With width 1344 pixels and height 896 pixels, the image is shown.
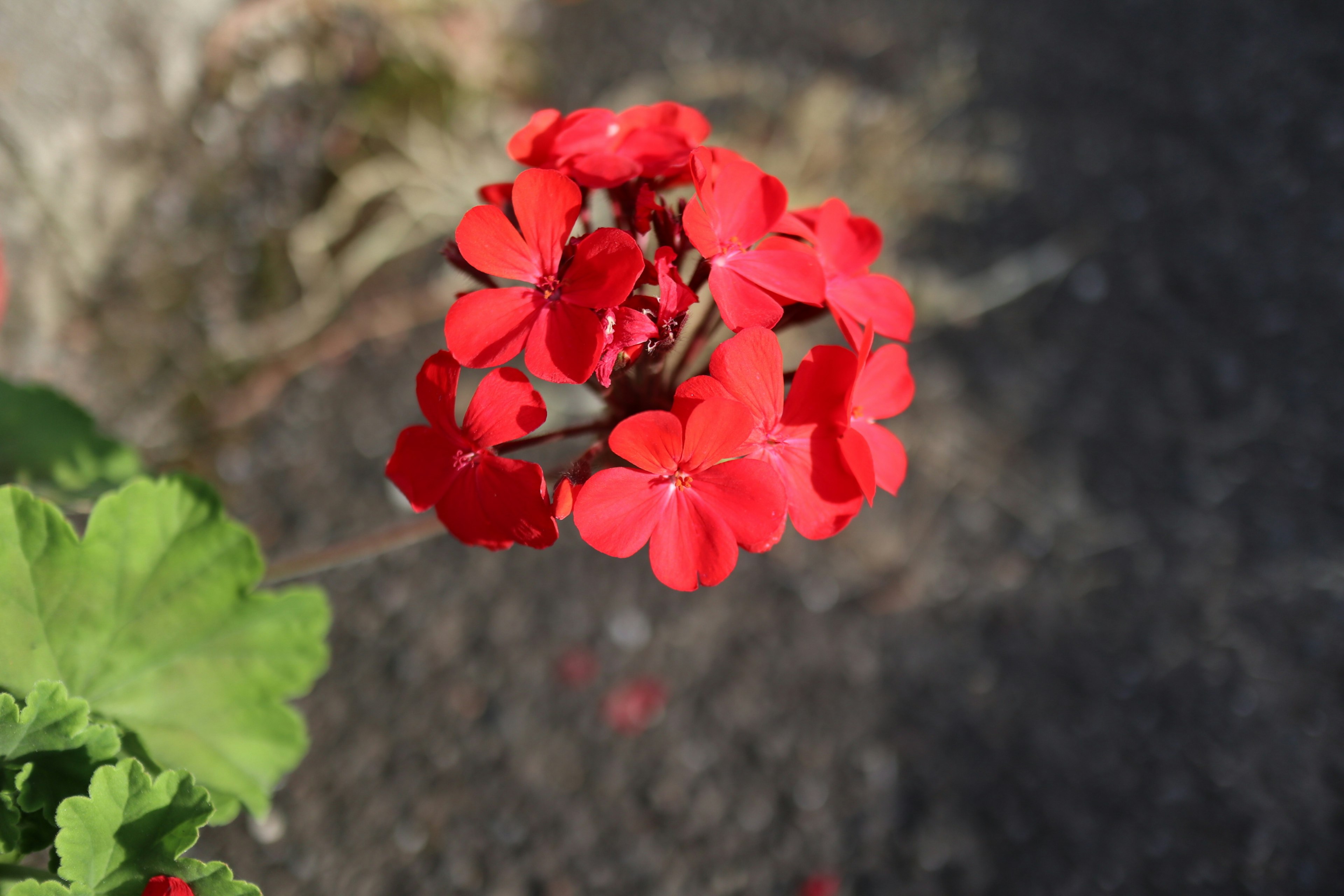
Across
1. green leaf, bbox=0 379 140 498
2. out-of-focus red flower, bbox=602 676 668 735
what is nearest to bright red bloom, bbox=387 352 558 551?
green leaf, bbox=0 379 140 498

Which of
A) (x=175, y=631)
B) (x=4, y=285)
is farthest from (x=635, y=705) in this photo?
(x=4, y=285)

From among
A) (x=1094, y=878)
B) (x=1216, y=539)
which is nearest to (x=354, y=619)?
(x=1094, y=878)

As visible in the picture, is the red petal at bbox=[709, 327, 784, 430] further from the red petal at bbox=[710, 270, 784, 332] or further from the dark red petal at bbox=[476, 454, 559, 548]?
→ the dark red petal at bbox=[476, 454, 559, 548]

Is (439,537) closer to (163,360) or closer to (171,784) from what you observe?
(163,360)

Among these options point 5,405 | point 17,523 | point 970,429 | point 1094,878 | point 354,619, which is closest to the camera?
point 17,523

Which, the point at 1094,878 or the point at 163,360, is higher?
the point at 163,360

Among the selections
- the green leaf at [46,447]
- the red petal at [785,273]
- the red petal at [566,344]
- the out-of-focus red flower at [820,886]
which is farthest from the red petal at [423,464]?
the out-of-focus red flower at [820,886]
